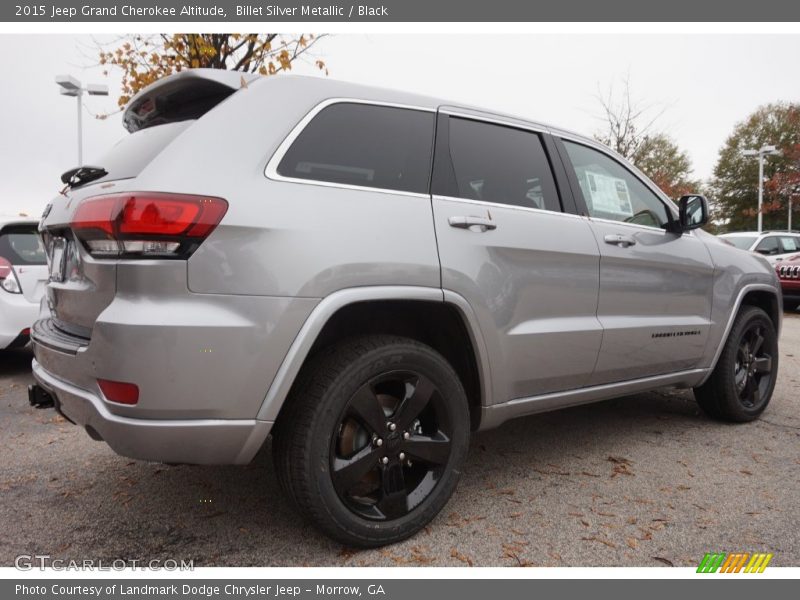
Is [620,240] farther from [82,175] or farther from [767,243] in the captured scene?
[767,243]

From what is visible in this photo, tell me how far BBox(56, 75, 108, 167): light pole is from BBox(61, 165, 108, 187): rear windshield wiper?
581 inches

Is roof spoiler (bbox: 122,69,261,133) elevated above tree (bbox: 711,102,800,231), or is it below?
below

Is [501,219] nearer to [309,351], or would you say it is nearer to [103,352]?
[309,351]

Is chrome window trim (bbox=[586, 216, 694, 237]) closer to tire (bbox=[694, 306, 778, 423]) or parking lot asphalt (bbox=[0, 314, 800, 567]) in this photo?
tire (bbox=[694, 306, 778, 423])

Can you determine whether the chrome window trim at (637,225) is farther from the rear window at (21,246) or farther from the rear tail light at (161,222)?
the rear window at (21,246)

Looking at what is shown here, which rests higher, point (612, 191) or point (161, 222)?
point (612, 191)

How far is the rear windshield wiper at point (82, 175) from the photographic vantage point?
2.49 m

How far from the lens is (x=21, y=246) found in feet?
18.8

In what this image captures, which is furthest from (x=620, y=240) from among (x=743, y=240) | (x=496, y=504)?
(x=743, y=240)

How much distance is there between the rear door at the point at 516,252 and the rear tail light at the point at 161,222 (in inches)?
37.9

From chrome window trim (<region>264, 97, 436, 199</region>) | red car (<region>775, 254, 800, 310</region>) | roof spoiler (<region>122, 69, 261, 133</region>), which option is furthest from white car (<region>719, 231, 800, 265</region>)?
roof spoiler (<region>122, 69, 261, 133</region>)

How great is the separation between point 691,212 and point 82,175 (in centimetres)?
338

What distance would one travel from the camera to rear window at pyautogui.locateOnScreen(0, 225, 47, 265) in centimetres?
564

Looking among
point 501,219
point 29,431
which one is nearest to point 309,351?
point 501,219
